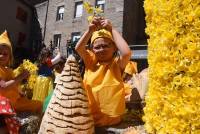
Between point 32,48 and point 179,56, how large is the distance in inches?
1176

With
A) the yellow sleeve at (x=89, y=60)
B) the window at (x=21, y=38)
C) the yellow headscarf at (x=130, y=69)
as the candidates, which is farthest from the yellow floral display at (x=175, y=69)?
the window at (x=21, y=38)

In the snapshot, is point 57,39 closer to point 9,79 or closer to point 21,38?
point 21,38

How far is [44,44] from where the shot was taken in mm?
28391

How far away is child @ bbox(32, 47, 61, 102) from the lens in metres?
8.04

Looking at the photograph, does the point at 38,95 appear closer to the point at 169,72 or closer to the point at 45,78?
the point at 45,78

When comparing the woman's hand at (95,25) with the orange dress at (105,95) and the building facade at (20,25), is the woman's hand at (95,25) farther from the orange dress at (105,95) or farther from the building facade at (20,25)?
the building facade at (20,25)

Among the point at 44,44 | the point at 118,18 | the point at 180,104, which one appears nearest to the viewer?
the point at 180,104

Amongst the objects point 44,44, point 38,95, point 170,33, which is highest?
point 44,44

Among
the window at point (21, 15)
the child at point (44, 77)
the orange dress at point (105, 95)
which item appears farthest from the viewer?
the window at point (21, 15)

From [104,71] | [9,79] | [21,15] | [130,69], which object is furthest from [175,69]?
[21,15]

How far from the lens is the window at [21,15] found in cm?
3091

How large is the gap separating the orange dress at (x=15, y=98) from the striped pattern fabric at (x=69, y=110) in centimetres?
93

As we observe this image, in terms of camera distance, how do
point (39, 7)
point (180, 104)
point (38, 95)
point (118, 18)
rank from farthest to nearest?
1. point (39, 7)
2. point (118, 18)
3. point (38, 95)
4. point (180, 104)

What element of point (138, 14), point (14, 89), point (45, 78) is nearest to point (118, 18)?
point (138, 14)
